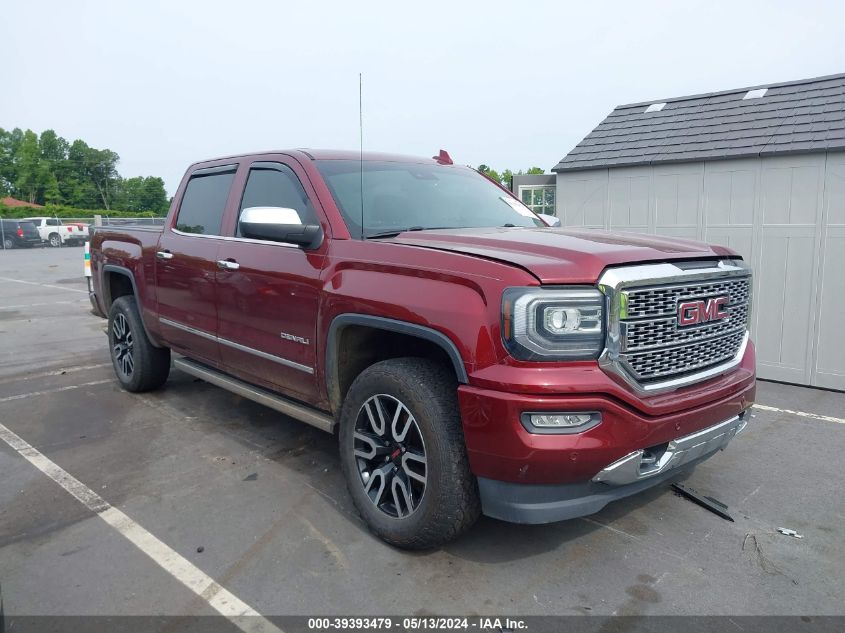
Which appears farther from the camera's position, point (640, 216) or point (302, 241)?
point (640, 216)

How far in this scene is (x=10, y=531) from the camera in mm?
3391

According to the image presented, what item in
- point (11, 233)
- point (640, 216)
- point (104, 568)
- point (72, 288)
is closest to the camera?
point (104, 568)

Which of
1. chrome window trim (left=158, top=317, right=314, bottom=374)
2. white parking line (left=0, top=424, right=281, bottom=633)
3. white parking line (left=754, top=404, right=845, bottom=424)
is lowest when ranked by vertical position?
white parking line (left=754, top=404, right=845, bottom=424)

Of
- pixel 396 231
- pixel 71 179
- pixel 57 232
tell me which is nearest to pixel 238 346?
pixel 396 231

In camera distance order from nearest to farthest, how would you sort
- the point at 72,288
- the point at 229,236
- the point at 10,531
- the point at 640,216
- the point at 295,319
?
1. the point at 10,531
2. the point at 295,319
3. the point at 229,236
4. the point at 640,216
5. the point at 72,288

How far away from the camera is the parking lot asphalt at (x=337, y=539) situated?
9.17ft

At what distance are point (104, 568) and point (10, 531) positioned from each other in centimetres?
76

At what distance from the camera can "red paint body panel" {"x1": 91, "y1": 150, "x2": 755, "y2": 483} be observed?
2.59 metres

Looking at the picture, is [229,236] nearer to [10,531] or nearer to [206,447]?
[206,447]

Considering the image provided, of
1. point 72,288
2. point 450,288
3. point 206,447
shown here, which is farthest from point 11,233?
point 450,288

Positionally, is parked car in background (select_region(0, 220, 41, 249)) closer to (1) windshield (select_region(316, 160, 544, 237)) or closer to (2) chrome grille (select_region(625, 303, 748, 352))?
(1) windshield (select_region(316, 160, 544, 237))

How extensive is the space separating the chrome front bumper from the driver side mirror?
1.94 m

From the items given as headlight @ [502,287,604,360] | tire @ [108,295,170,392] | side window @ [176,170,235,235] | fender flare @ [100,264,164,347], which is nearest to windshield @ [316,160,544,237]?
side window @ [176,170,235,235]

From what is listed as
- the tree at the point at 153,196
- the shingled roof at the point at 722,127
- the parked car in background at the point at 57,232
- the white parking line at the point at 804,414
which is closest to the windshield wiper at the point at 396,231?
the white parking line at the point at 804,414
